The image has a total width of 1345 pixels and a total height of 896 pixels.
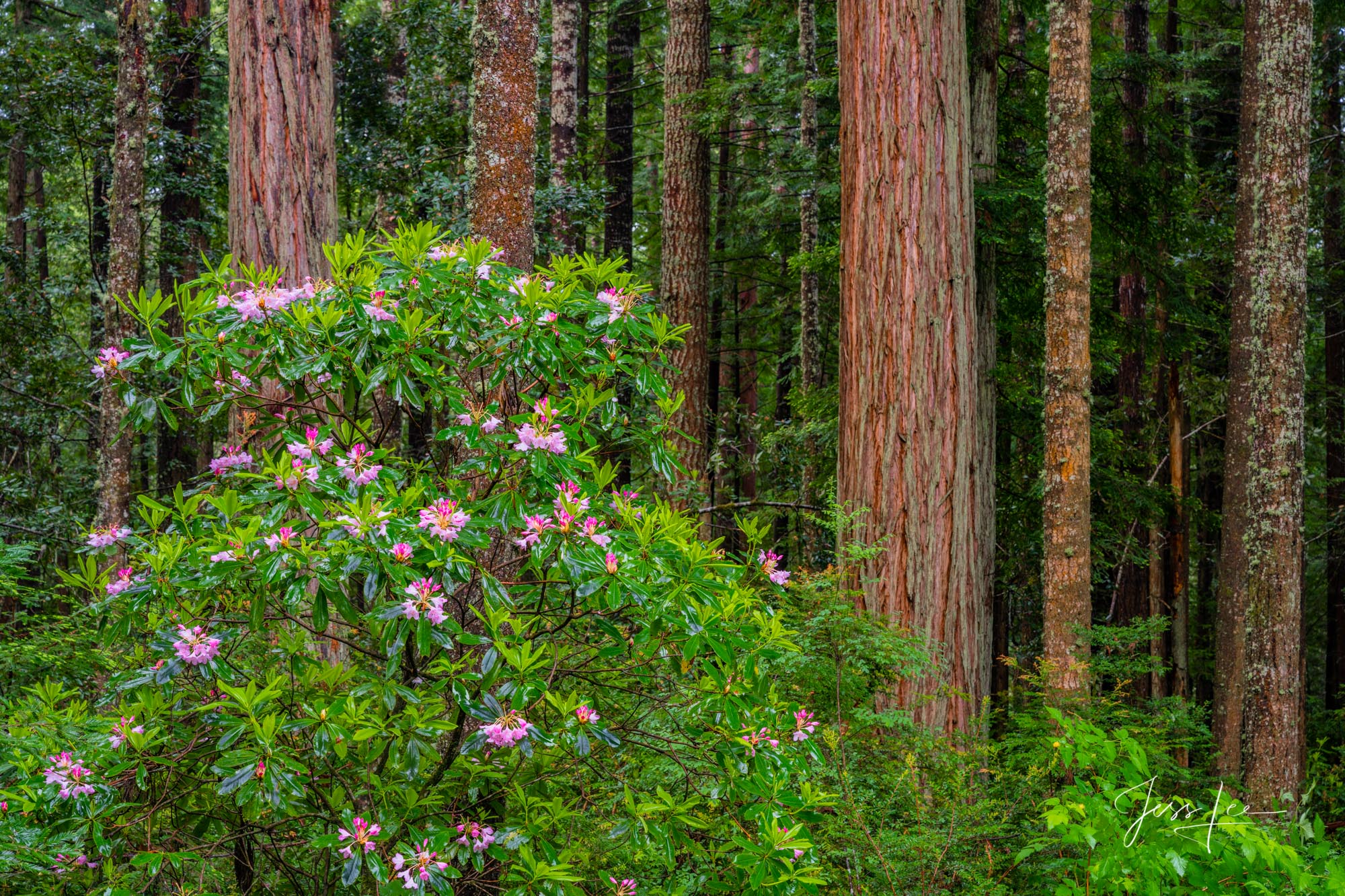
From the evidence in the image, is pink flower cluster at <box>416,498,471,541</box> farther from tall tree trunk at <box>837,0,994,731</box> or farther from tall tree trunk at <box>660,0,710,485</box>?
tall tree trunk at <box>660,0,710,485</box>

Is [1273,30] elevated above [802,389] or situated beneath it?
elevated above

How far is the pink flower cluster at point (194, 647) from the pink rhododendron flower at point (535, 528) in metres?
1.01

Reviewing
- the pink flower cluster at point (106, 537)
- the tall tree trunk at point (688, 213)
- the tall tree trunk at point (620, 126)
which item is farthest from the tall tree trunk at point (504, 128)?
the tall tree trunk at point (620, 126)

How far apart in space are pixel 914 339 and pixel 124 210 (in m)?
7.67

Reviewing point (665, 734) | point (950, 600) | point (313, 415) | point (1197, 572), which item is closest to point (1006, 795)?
point (950, 600)

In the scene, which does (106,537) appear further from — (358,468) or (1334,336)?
(1334,336)

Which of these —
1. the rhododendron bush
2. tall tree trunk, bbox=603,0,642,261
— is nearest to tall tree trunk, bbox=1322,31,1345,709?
tall tree trunk, bbox=603,0,642,261

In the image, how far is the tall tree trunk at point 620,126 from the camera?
13953mm

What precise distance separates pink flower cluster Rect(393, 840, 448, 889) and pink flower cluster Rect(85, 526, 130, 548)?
→ 1.36 meters

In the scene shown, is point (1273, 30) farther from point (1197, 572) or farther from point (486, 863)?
point (1197, 572)

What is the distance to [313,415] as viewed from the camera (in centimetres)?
394

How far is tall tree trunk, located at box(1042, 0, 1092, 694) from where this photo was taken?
20.9 feet

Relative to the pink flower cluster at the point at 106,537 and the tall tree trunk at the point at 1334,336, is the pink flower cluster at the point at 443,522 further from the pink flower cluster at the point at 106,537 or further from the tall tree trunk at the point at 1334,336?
the tall tree trunk at the point at 1334,336

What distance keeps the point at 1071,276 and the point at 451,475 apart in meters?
4.42
